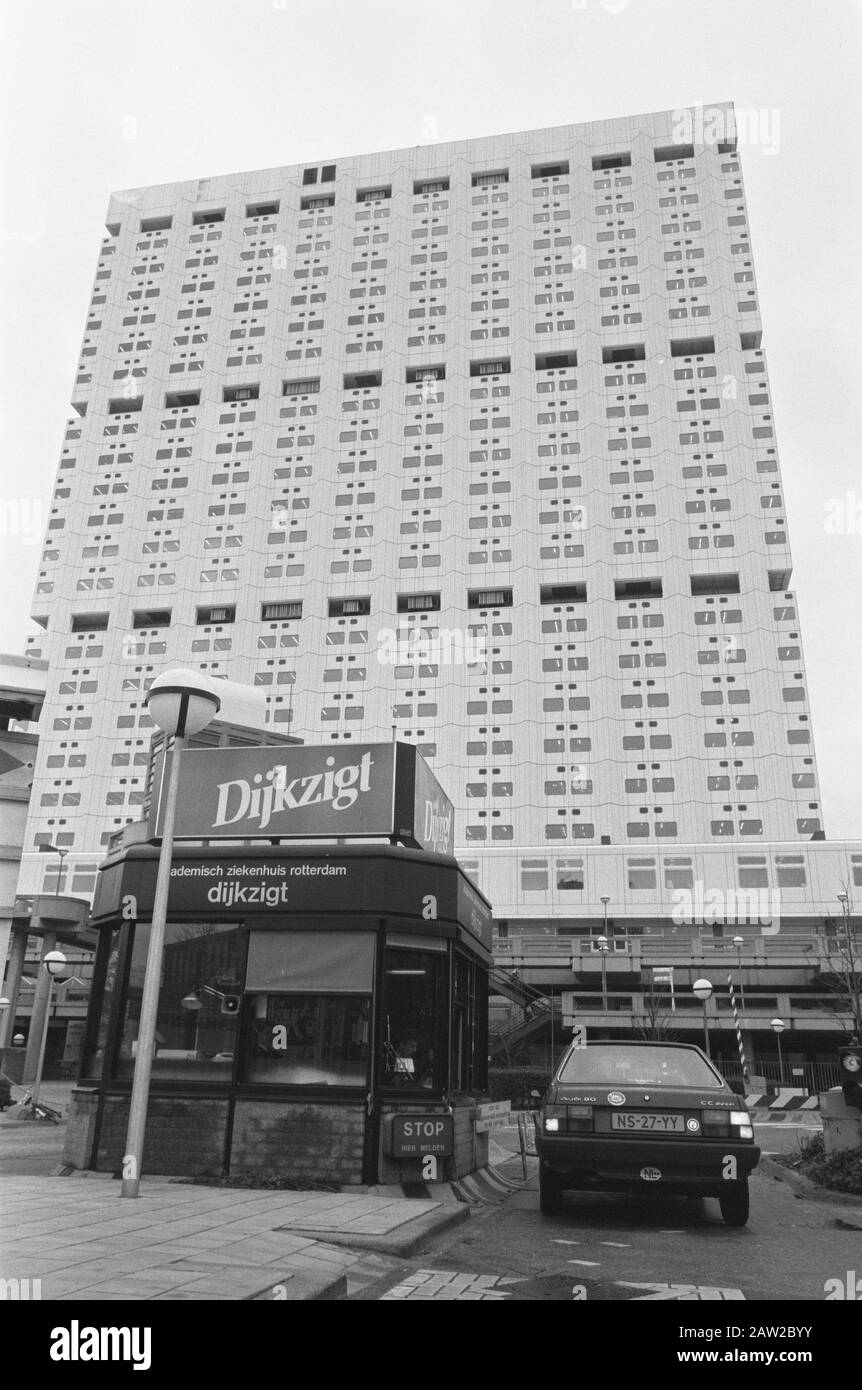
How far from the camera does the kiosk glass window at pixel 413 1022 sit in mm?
10234

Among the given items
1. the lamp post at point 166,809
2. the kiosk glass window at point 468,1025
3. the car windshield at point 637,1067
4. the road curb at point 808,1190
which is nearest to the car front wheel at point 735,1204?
the car windshield at point 637,1067

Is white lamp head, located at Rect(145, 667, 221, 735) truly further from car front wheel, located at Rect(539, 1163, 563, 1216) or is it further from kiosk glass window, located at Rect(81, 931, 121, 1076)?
car front wheel, located at Rect(539, 1163, 563, 1216)

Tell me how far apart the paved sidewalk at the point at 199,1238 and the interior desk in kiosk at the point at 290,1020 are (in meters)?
0.67

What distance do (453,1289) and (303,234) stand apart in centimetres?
9757

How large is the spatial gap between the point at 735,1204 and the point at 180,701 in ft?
21.4

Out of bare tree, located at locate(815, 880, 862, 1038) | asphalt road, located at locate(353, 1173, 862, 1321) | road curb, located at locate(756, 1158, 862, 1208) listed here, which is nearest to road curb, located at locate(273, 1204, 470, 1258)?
asphalt road, located at locate(353, 1173, 862, 1321)

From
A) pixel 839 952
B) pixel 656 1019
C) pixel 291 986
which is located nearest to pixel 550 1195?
pixel 291 986

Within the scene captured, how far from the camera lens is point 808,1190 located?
11.2 m

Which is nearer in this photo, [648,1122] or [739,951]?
[648,1122]

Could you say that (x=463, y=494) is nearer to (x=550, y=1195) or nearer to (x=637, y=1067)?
(x=637, y=1067)
